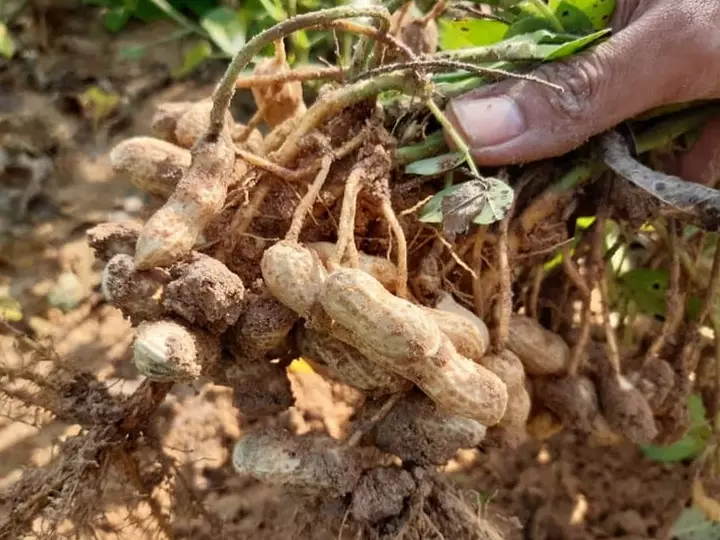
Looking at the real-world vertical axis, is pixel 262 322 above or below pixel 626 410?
above

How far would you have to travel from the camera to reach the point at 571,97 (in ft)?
3.12

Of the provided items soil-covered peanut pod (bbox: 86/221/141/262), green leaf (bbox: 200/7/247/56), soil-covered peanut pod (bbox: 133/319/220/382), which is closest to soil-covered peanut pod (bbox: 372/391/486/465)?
soil-covered peanut pod (bbox: 133/319/220/382)

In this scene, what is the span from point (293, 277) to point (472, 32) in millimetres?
482

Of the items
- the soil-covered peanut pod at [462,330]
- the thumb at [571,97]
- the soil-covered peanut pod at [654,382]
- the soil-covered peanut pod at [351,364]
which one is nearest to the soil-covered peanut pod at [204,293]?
the soil-covered peanut pod at [351,364]

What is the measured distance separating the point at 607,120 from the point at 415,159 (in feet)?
0.76

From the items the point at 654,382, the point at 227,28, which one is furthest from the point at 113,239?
the point at 227,28

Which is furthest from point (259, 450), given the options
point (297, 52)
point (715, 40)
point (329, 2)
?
point (329, 2)

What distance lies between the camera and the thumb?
95 centimetres

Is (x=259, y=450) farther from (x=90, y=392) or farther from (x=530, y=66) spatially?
(x=530, y=66)

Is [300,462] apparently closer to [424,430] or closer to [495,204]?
[424,430]

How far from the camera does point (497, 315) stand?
100cm

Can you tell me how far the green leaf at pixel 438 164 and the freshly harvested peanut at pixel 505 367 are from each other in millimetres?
224

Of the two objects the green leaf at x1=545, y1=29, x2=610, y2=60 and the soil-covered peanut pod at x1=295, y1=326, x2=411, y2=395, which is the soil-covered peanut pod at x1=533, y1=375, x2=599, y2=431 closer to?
the soil-covered peanut pod at x1=295, y1=326, x2=411, y2=395

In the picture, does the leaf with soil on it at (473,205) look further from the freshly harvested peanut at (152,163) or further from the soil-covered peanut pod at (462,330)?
the freshly harvested peanut at (152,163)
